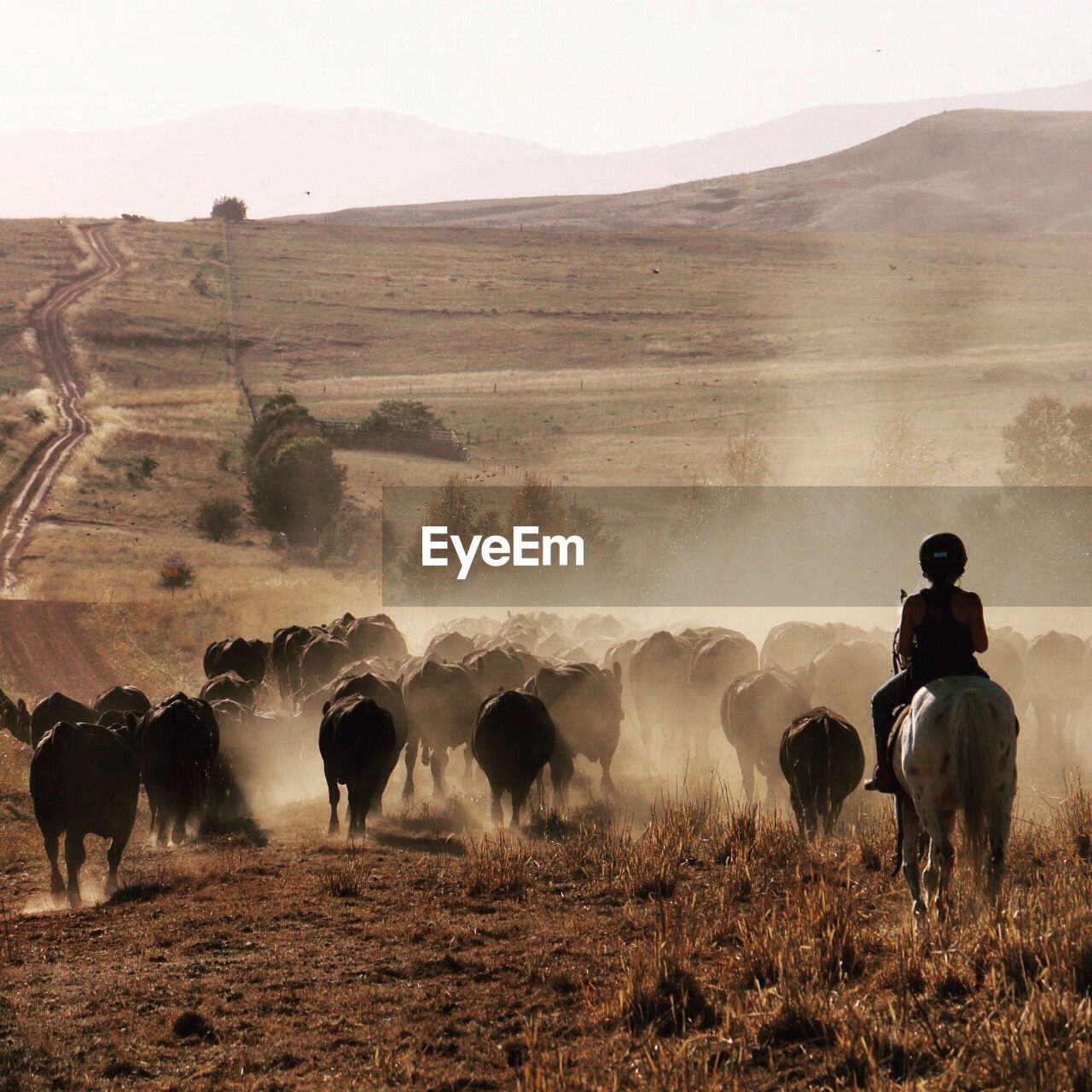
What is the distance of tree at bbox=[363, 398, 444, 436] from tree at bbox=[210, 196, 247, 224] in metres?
85.9

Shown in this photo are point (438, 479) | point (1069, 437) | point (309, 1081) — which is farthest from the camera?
point (438, 479)

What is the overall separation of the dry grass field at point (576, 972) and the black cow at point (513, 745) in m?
3.09

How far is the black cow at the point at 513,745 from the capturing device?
16.4m

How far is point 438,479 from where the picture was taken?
246 feet

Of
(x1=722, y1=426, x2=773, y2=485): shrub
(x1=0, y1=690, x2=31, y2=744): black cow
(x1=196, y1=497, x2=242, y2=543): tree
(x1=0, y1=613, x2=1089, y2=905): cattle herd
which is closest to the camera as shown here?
(x1=0, y1=613, x2=1089, y2=905): cattle herd

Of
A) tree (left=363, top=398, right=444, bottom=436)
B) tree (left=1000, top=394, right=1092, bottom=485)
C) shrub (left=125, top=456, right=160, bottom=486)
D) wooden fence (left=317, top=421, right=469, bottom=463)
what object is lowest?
tree (left=1000, top=394, right=1092, bottom=485)

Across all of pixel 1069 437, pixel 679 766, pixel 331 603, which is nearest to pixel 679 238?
pixel 1069 437

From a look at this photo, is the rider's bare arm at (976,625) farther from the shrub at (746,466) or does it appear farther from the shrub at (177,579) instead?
the shrub at (746,466)

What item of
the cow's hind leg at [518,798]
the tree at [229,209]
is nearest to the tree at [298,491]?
the cow's hind leg at [518,798]

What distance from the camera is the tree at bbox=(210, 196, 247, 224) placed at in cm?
16475

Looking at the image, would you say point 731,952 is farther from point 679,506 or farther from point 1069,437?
point 679,506

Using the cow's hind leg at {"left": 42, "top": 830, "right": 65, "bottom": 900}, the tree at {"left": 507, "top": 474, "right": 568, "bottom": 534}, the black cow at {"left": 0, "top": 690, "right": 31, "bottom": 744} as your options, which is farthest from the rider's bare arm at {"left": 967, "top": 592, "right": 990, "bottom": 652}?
the tree at {"left": 507, "top": 474, "right": 568, "bottom": 534}

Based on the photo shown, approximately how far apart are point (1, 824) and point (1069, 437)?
161ft

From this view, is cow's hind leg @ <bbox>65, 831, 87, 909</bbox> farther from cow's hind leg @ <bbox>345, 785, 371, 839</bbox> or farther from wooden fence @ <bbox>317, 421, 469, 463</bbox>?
wooden fence @ <bbox>317, 421, 469, 463</bbox>
